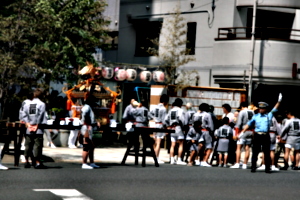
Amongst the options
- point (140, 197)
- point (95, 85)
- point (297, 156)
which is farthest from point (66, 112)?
point (140, 197)

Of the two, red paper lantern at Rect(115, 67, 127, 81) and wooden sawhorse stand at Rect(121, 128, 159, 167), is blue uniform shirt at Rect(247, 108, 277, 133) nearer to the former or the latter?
wooden sawhorse stand at Rect(121, 128, 159, 167)

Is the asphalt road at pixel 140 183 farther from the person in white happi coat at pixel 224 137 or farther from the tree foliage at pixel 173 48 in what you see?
the tree foliage at pixel 173 48

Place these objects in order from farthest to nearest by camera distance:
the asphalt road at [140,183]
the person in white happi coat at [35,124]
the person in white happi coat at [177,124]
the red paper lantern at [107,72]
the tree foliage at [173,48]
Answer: the red paper lantern at [107,72]
the tree foliage at [173,48]
the person in white happi coat at [177,124]
the person in white happi coat at [35,124]
the asphalt road at [140,183]

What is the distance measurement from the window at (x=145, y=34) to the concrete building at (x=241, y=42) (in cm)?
40

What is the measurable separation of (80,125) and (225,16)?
17.0m

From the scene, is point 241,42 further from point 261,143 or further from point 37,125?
point 37,125

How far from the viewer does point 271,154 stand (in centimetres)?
2028

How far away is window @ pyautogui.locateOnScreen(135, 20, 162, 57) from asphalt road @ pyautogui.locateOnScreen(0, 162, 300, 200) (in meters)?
19.5

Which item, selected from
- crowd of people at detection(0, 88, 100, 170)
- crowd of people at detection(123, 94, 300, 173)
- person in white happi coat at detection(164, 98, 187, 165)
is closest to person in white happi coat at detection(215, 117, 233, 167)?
crowd of people at detection(123, 94, 300, 173)

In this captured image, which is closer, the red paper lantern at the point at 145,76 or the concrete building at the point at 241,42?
the concrete building at the point at 241,42

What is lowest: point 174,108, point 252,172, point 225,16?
point 252,172

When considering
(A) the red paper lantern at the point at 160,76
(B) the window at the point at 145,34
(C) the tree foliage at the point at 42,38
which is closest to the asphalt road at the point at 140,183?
(C) the tree foliage at the point at 42,38

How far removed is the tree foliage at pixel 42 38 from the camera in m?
23.0

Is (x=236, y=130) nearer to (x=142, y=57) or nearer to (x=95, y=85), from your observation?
(x=95, y=85)
